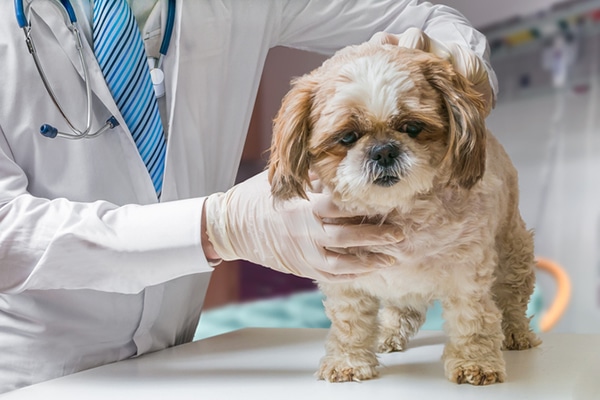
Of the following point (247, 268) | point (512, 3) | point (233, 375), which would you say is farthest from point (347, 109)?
point (247, 268)

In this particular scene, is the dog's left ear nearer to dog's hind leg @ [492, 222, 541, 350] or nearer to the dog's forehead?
the dog's forehead

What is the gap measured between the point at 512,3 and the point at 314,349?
1439 millimetres

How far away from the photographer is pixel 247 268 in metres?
2.86

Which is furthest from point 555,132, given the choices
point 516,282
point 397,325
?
point 397,325

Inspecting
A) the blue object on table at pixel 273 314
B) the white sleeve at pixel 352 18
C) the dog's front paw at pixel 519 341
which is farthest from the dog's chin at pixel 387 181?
the blue object on table at pixel 273 314

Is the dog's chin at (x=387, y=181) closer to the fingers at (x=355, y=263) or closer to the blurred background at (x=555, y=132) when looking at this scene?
the fingers at (x=355, y=263)

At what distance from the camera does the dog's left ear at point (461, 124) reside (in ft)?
3.23

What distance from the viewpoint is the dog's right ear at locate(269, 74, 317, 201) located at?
1.02 m

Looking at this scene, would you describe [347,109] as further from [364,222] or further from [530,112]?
[530,112]

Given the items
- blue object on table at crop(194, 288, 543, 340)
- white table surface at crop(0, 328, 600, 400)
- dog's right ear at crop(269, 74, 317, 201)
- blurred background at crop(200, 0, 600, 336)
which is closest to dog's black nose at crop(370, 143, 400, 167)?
dog's right ear at crop(269, 74, 317, 201)

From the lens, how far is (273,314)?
2785mm

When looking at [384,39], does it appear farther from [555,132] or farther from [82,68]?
[555,132]

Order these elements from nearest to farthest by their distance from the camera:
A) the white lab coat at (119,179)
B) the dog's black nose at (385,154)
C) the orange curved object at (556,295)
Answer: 1. the dog's black nose at (385,154)
2. the white lab coat at (119,179)
3. the orange curved object at (556,295)

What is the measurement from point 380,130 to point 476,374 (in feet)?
1.38
